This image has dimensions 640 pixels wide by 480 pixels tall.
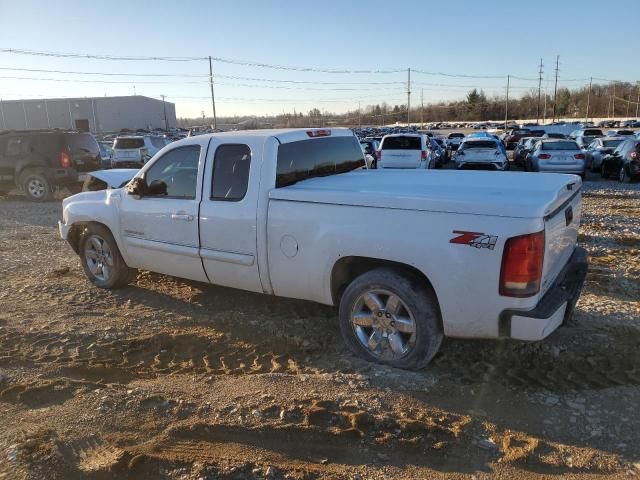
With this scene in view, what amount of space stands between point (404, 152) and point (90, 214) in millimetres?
12709

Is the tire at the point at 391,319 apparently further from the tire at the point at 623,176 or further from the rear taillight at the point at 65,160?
the tire at the point at 623,176

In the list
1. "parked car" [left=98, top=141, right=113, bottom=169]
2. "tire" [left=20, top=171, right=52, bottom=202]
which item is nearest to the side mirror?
"tire" [left=20, top=171, right=52, bottom=202]

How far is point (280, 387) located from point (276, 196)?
1538 millimetres

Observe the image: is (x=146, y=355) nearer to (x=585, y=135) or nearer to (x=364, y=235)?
(x=364, y=235)

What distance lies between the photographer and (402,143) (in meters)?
17.4

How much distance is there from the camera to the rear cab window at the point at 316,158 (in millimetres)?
4605

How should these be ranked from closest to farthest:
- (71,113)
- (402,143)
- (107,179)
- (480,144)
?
(107,179)
(402,143)
(480,144)
(71,113)

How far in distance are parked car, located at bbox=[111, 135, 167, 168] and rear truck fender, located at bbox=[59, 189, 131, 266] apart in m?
15.4

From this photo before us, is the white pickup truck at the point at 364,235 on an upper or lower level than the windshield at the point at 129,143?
lower

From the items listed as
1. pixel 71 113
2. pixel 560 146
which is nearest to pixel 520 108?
pixel 71 113

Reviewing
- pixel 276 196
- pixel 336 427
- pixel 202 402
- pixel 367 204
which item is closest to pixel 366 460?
pixel 336 427

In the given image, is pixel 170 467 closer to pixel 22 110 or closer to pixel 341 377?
pixel 341 377

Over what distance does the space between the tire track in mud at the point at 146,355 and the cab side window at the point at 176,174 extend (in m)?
1.40

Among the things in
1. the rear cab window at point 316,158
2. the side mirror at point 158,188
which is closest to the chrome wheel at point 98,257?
the side mirror at point 158,188
